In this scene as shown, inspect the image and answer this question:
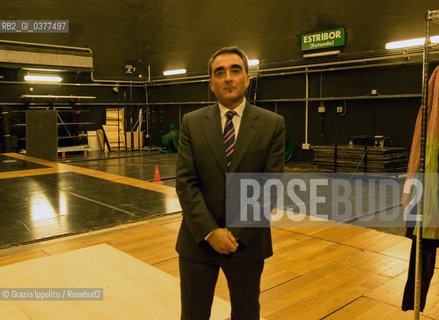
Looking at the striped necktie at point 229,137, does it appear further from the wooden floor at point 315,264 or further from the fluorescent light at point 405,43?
the fluorescent light at point 405,43

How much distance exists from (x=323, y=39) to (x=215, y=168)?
Result: 8828mm

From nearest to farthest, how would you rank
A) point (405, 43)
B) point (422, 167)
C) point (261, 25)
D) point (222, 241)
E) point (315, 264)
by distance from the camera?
point (222, 241) < point (422, 167) < point (315, 264) < point (405, 43) < point (261, 25)

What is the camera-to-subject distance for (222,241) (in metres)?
1.56

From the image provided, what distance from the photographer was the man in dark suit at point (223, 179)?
162cm

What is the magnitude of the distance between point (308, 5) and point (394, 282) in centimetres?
834

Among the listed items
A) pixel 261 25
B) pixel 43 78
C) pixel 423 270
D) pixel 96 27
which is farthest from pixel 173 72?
pixel 423 270

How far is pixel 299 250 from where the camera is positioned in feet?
12.5

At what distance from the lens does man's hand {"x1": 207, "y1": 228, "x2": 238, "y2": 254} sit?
156 centimetres

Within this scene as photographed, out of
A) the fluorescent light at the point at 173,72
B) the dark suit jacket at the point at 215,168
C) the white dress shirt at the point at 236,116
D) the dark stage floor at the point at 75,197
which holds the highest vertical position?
the fluorescent light at the point at 173,72

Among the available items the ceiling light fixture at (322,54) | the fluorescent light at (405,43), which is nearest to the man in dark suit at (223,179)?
the fluorescent light at (405,43)

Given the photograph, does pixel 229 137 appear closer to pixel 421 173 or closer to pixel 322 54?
pixel 421 173

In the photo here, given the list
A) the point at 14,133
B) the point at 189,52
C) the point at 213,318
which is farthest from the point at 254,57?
the point at 213,318

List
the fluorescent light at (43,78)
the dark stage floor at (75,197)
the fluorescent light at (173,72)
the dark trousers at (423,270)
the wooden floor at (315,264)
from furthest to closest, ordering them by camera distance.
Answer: the fluorescent light at (173,72) < the fluorescent light at (43,78) < the dark stage floor at (75,197) < the wooden floor at (315,264) < the dark trousers at (423,270)

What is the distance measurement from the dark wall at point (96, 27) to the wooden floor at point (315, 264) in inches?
411
